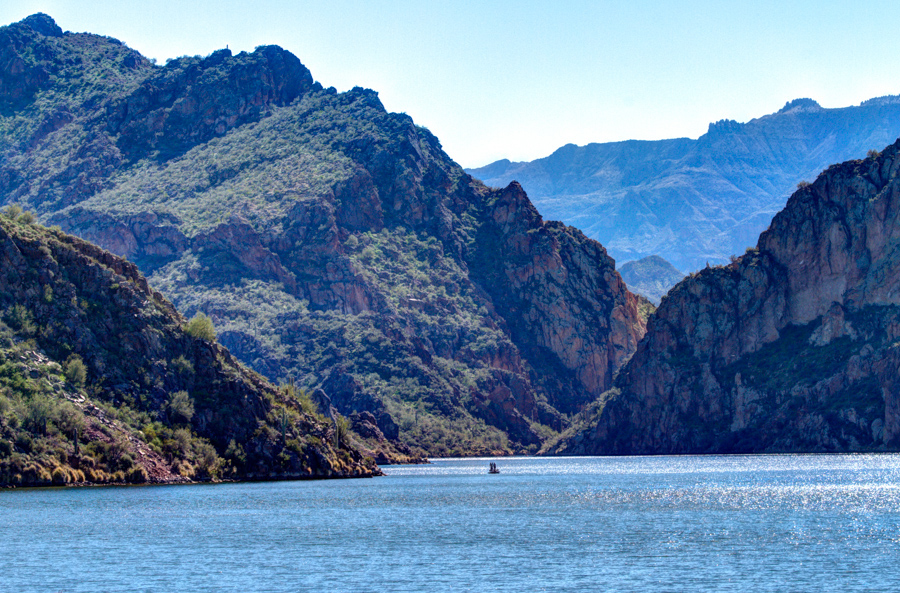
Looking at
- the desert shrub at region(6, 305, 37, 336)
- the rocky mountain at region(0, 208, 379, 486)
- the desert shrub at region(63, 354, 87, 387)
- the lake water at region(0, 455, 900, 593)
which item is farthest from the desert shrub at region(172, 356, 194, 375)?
the lake water at region(0, 455, 900, 593)

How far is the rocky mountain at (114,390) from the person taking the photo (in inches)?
5226

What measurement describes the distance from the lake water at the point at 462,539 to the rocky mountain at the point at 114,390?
336 inches

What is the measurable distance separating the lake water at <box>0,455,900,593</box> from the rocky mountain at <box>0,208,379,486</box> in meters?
8.53

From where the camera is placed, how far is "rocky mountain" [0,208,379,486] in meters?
133

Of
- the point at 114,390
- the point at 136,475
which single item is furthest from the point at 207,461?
the point at 114,390

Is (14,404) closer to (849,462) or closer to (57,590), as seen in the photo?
(57,590)

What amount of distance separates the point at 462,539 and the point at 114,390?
80964 millimetres

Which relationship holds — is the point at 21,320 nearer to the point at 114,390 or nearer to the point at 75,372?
the point at 75,372

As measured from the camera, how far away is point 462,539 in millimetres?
82125

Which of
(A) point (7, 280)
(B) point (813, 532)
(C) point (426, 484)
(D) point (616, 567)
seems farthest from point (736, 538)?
(A) point (7, 280)

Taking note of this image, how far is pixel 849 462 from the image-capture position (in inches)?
7190

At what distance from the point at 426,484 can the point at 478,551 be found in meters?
84.3

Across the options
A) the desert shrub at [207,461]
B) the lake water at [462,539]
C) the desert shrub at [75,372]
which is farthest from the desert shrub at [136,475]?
the desert shrub at [75,372]

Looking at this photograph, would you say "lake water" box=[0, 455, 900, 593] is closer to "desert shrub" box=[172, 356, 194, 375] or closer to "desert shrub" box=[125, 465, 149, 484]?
"desert shrub" box=[125, 465, 149, 484]
